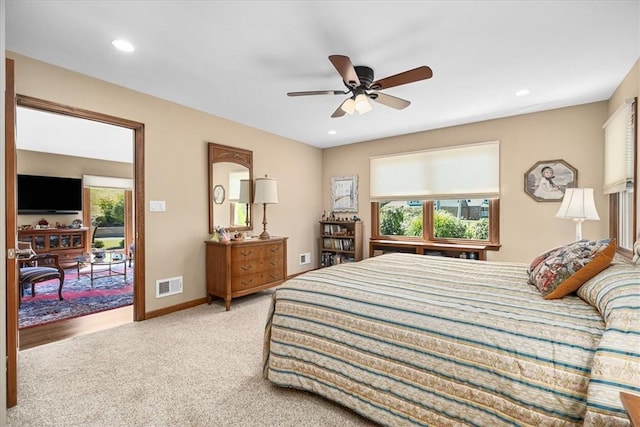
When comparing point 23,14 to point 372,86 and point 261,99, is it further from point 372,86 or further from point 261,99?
point 372,86

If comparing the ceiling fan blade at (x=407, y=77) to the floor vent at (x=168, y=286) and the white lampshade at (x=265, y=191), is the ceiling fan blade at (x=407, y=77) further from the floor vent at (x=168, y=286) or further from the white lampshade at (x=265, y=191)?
the floor vent at (x=168, y=286)

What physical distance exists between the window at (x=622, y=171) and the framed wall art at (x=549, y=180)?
339mm

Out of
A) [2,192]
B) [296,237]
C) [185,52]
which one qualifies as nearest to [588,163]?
[296,237]

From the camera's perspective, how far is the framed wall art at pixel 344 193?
215 inches

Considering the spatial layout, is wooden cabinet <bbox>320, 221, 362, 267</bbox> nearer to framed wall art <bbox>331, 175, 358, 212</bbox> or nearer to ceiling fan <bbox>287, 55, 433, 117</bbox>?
framed wall art <bbox>331, 175, 358, 212</bbox>

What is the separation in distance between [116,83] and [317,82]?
2.05m

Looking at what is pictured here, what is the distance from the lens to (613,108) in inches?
126

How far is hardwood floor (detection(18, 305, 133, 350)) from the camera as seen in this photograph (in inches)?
108

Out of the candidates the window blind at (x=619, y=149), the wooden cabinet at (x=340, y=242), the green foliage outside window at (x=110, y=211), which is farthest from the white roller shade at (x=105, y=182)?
the window blind at (x=619, y=149)

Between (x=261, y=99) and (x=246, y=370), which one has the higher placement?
(x=261, y=99)

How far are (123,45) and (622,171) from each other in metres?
4.48

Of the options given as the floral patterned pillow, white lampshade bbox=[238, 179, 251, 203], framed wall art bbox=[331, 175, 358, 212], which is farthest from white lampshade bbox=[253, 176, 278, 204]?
the floral patterned pillow

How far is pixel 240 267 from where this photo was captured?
147 inches

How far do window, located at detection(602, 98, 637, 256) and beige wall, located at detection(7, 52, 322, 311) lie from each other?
165 inches
